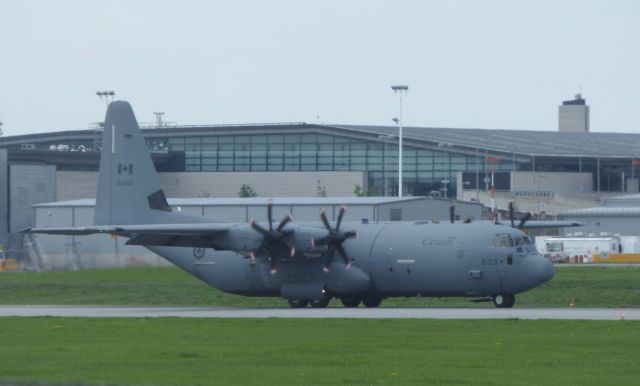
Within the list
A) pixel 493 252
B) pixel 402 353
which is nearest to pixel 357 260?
pixel 493 252

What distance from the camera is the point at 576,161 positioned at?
124 metres

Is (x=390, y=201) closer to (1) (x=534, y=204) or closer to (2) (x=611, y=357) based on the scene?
(1) (x=534, y=204)

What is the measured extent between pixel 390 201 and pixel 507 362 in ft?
172

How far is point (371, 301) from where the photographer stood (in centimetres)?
4766

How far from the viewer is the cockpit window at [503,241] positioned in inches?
1738

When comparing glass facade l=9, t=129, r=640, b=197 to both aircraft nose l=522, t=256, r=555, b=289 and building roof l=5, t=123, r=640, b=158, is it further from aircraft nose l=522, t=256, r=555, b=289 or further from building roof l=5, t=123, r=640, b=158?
aircraft nose l=522, t=256, r=555, b=289

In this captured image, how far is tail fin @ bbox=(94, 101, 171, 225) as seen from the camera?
5012 cm

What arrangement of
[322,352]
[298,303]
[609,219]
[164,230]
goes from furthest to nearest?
[609,219], [298,303], [164,230], [322,352]

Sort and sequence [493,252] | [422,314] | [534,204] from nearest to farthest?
1. [422,314]
2. [493,252]
3. [534,204]

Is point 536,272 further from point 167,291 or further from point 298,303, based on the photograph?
point 167,291

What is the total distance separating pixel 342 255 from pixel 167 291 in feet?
44.6

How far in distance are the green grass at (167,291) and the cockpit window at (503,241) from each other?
564 cm

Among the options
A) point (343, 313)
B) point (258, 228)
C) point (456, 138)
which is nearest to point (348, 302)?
point (258, 228)

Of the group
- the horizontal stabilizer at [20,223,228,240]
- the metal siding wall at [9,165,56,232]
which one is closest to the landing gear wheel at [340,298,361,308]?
the horizontal stabilizer at [20,223,228,240]
